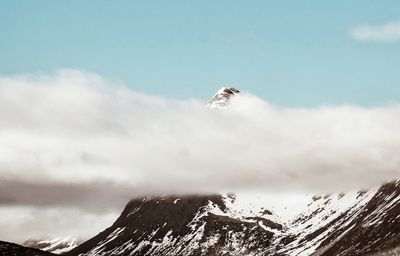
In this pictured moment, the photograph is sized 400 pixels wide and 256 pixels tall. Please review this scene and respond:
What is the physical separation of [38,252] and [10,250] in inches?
304

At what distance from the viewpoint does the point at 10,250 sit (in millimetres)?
178875

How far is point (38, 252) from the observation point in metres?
183
